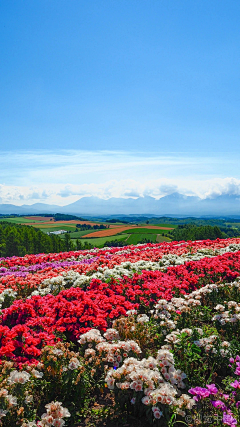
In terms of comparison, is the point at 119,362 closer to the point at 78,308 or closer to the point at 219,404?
the point at 219,404

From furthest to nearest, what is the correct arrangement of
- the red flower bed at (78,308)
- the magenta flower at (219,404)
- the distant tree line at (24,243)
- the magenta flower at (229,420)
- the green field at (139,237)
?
the green field at (139,237), the distant tree line at (24,243), the red flower bed at (78,308), the magenta flower at (219,404), the magenta flower at (229,420)

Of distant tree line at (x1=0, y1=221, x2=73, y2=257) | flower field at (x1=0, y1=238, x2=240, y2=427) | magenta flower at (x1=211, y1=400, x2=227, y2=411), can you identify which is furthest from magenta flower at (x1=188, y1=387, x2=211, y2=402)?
distant tree line at (x1=0, y1=221, x2=73, y2=257)

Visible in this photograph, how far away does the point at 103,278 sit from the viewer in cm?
854

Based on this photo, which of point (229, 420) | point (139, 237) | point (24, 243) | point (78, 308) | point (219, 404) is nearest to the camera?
point (229, 420)

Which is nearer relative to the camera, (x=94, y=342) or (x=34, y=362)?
(x=34, y=362)

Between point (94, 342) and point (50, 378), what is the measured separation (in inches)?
38.2

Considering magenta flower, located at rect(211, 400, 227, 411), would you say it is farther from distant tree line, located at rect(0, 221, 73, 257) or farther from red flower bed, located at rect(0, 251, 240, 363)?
distant tree line, located at rect(0, 221, 73, 257)

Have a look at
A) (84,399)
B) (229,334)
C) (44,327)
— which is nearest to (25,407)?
(84,399)

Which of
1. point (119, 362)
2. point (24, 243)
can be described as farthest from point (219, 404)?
point (24, 243)

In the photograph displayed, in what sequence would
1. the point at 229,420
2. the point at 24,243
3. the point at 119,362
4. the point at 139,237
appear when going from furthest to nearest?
the point at 139,237 → the point at 24,243 → the point at 119,362 → the point at 229,420

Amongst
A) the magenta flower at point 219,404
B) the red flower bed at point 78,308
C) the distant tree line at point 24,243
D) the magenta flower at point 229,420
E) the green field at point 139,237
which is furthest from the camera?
the green field at point 139,237

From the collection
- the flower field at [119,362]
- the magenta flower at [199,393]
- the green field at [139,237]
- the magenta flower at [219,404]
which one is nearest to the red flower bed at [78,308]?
the flower field at [119,362]

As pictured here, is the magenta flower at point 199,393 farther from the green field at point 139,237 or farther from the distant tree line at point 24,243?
the green field at point 139,237

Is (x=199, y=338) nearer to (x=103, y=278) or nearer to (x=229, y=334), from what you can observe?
(x=229, y=334)
